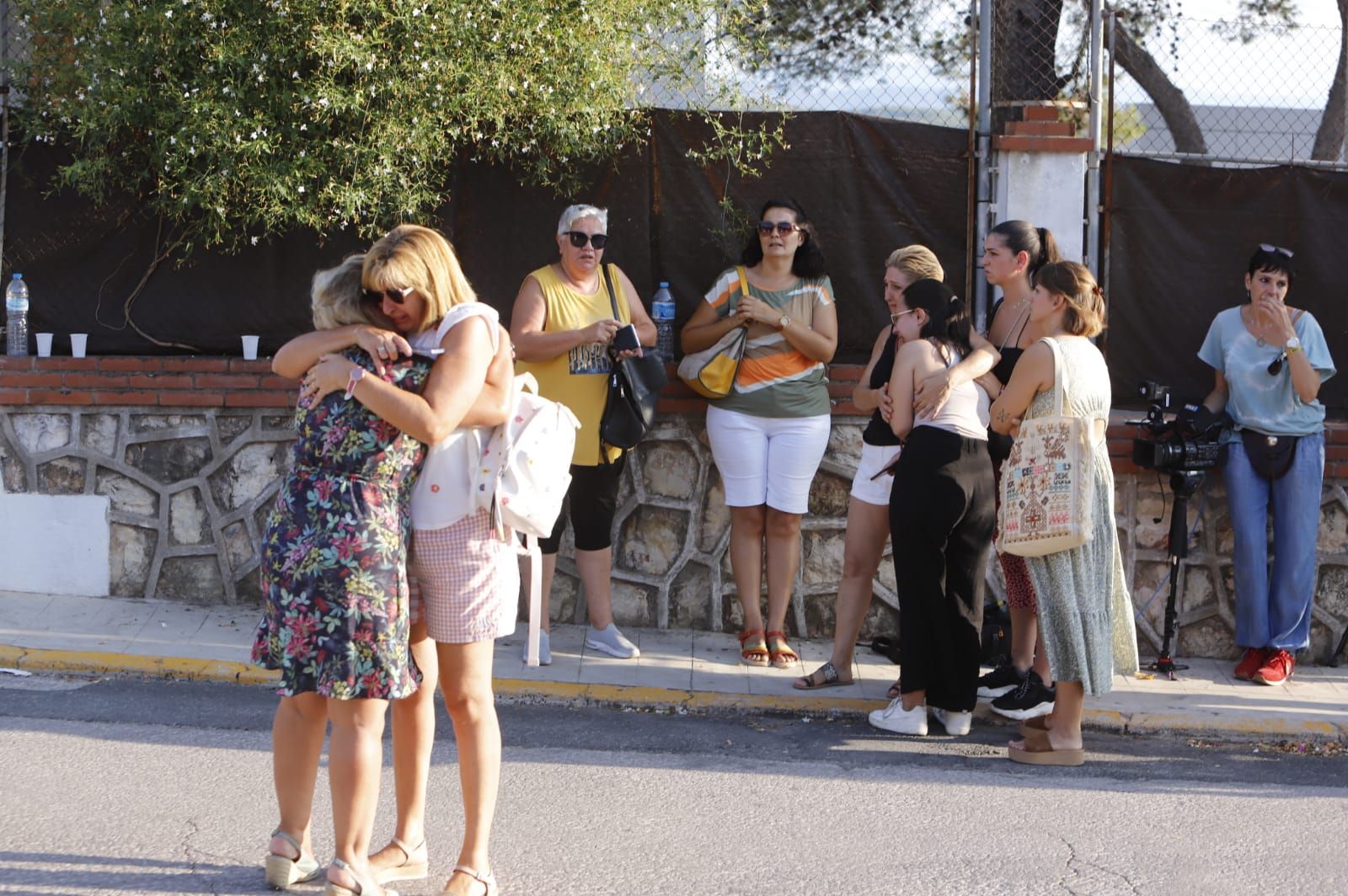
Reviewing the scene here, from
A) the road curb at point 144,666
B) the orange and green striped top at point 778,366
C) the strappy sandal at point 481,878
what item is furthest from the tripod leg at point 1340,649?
the road curb at point 144,666

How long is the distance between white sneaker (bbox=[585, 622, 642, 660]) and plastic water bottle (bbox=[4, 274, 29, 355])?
3.38 metres

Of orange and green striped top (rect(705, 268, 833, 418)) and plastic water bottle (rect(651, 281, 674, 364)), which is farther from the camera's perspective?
plastic water bottle (rect(651, 281, 674, 364))

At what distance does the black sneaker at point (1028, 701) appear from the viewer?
604cm

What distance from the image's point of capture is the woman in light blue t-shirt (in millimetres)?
6805

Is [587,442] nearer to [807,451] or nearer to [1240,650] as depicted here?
[807,451]

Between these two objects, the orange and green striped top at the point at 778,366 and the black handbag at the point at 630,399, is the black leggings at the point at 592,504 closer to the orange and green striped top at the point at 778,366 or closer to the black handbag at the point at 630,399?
the black handbag at the point at 630,399

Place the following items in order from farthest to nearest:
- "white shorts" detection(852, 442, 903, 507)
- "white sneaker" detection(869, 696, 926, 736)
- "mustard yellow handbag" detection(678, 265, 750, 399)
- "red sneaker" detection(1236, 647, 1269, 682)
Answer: "red sneaker" detection(1236, 647, 1269, 682)
"mustard yellow handbag" detection(678, 265, 750, 399)
"white shorts" detection(852, 442, 903, 507)
"white sneaker" detection(869, 696, 926, 736)

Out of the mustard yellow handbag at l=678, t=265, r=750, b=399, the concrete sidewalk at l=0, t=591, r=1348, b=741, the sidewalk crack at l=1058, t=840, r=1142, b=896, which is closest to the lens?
the sidewalk crack at l=1058, t=840, r=1142, b=896

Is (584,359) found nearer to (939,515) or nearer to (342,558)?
(939,515)

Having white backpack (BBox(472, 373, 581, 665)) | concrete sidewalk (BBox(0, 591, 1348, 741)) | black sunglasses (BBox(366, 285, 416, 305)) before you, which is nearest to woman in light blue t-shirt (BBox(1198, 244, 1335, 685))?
concrete sidewalk (BBox(0, 591, 1348, 741))

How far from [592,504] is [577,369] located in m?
0.66

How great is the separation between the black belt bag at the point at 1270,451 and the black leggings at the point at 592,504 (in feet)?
9.96

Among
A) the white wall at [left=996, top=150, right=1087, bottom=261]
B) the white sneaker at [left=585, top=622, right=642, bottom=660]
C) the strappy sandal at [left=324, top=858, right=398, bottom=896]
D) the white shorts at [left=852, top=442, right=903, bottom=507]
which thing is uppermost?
the white wall at [left=996, top=150, right=1087, bottom=261]

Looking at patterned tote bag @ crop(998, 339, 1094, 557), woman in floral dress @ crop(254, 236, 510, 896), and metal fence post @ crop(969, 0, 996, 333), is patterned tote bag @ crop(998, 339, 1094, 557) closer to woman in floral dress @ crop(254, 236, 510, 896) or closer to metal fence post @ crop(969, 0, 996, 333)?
metal fence post @ crop(969, 0, 996, 333)
